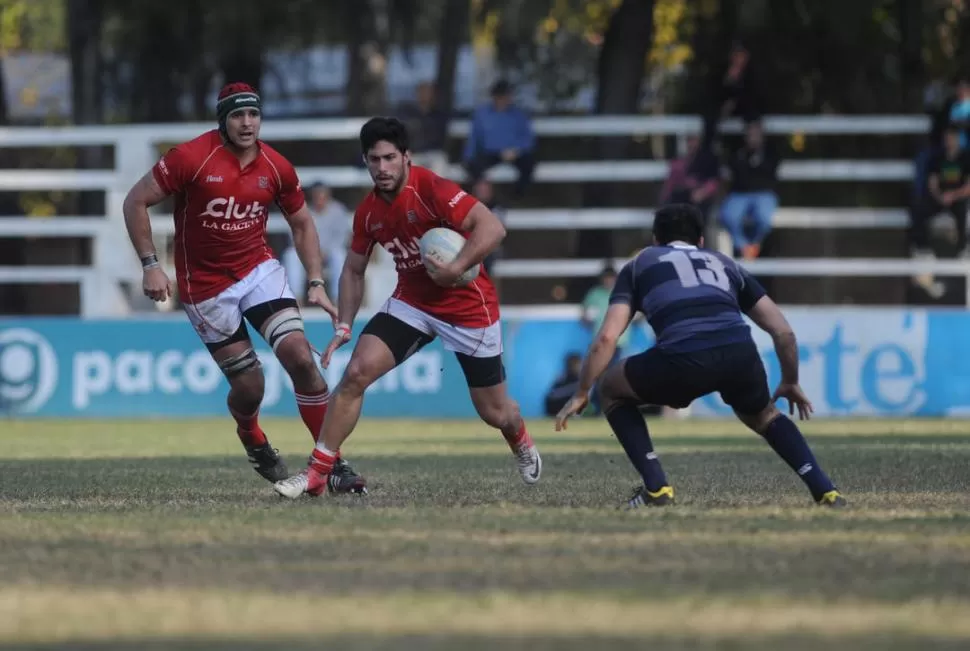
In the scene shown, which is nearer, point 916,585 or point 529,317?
point 916,585

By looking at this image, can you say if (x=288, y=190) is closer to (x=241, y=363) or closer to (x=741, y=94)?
(x=241, y=363)

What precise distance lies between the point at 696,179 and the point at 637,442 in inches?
508

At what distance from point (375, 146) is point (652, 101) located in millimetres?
26828

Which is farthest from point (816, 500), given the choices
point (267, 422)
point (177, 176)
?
point (267, 422)

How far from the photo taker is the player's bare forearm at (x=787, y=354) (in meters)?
9.04

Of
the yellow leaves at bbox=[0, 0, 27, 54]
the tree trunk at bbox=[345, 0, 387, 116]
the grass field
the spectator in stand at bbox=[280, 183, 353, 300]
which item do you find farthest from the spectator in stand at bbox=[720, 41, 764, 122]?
the yellow leaves at bbox=[0, 0, 27, 54]

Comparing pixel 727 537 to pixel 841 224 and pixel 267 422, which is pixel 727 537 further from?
pixel 841 224

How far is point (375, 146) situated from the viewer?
378 inches

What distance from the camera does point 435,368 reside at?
851 inches

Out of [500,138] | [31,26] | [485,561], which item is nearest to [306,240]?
[485,561]

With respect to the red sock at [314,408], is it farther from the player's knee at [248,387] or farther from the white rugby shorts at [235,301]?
the white rugby shorts at [235,301]

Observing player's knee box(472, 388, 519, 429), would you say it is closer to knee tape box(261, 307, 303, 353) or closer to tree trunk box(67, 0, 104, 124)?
knee tape box(261, 307, 303, 353)

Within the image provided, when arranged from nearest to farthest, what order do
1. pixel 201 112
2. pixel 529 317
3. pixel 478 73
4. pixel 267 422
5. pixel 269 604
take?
pixel 269 604 < pixel 267 422 < pixel 529 317 < pixel 201 112 < pixel 478 73

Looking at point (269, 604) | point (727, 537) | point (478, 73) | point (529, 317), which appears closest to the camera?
point (269, 604)
